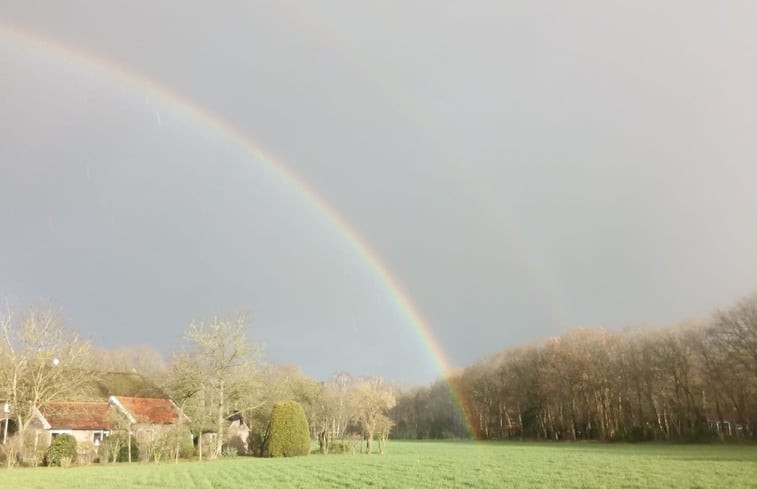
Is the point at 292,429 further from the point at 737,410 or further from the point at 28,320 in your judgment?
the point at 737,410

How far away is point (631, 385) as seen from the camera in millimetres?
60344

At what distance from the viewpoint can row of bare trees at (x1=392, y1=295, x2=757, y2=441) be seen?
49156 mm

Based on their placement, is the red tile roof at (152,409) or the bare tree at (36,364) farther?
the red tile roof at (152,409)

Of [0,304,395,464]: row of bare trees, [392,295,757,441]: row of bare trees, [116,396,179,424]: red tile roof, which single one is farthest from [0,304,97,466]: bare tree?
[392,295,757,441]: row of bare trees

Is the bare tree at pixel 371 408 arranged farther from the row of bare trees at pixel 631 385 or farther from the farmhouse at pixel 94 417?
the row of bare trees at pixel 631 385

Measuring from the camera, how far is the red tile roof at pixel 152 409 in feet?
173

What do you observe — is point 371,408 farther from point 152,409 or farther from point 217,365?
point 152,409

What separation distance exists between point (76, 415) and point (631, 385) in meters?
56.5

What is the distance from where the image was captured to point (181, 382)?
4412 cm

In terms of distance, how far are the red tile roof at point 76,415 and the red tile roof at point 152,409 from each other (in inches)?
102

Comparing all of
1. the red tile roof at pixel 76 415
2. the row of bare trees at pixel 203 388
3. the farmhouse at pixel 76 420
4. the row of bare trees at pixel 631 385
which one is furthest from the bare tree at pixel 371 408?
the row of bare trees at pixel 631 385

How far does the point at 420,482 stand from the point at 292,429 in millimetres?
25106

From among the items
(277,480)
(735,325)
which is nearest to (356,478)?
(277,480)

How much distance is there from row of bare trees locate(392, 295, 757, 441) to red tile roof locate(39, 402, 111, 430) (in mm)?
51178
